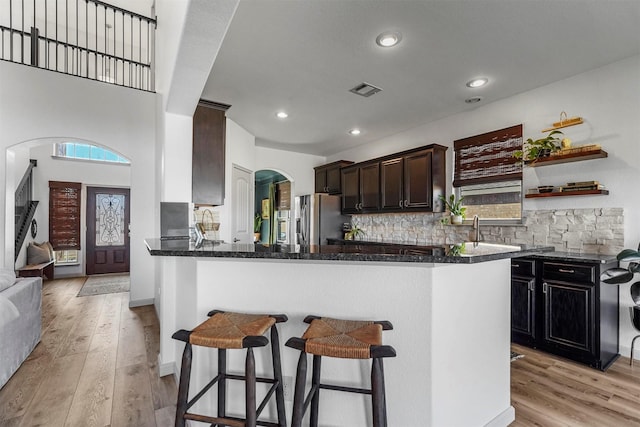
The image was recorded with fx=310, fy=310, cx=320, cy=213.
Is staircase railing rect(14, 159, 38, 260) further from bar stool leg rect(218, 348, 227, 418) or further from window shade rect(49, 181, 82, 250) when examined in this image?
bar stool leg rect(218, 348, 227, 418)

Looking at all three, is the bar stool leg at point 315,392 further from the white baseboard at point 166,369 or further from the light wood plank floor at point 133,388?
the white baseboard at point 166,369

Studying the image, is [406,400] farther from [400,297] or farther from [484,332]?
[484,332]

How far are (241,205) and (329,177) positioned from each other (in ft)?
6.11

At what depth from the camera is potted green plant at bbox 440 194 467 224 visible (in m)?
4.01

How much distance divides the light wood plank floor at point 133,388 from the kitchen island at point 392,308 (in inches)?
23.1

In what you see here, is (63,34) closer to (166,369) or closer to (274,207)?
(274,207)

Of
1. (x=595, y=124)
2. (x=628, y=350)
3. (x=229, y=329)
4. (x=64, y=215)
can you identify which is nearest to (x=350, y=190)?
(x=595, y=124)

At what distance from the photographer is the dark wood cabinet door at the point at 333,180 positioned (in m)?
5.82

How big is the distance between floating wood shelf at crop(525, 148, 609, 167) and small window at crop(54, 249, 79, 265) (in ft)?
26.9

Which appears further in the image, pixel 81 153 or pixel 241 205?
pixel 81 153

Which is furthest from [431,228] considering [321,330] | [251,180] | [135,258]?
[135,258]

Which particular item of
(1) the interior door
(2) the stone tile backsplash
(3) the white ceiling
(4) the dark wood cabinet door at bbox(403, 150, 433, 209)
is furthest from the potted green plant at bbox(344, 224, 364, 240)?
(3) the white ceiling

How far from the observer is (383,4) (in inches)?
82.8

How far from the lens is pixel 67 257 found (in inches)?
254
